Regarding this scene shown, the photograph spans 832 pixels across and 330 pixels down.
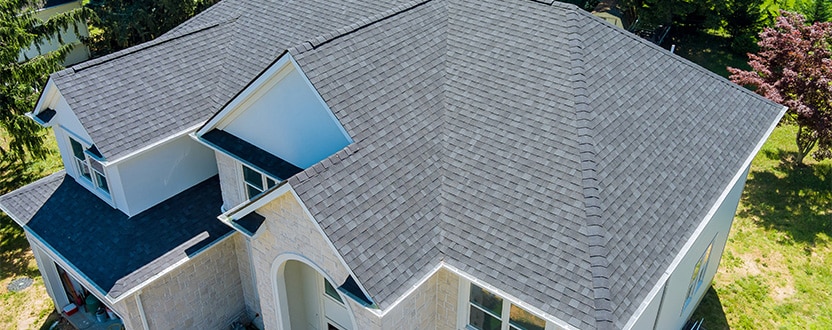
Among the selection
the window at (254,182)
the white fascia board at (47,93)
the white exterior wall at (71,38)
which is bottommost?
the white exterior wall at (71,38)

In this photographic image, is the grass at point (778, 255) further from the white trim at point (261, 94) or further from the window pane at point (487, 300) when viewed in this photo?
the white trim at point (261, 94)

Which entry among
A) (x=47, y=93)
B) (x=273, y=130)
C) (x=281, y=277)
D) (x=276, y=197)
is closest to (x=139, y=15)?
(x=47, y=93)

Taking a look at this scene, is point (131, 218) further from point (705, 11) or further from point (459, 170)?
point (705, 11)

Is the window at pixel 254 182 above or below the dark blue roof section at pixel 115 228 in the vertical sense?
above

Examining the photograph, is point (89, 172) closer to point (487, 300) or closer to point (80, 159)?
point (80, 159)

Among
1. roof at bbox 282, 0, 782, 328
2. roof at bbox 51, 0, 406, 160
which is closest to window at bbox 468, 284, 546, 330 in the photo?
roof at bbox 282, 0, 782, 328

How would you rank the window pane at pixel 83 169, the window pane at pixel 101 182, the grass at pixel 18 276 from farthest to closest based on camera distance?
the grass at pixel 18 276, the window pane at pixel 83 169, the window pane at pixel 101 182

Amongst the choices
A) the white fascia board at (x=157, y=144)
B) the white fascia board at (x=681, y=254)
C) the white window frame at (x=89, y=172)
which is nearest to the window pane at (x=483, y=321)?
the white fascia board at (x=681, y=254)
